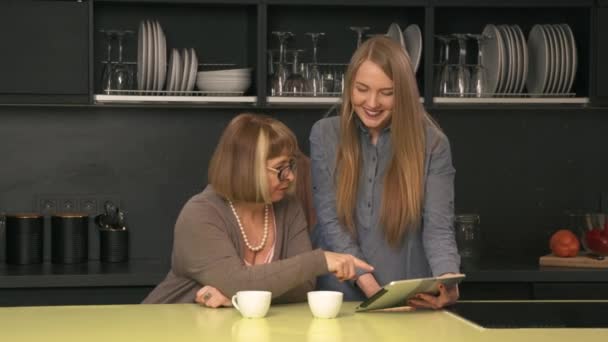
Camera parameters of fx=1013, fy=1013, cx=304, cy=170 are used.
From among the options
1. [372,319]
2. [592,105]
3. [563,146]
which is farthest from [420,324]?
[563,146]

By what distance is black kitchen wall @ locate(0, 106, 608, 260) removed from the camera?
4086 millimetres

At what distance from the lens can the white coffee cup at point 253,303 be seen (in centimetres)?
221

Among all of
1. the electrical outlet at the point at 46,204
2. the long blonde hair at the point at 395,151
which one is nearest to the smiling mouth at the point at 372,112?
the long blonde hair at the point at 395,151

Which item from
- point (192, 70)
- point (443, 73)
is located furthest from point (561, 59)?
point (192, 70)

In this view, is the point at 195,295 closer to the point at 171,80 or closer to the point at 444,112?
the point at 171,80

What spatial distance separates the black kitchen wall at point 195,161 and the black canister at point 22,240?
162mm

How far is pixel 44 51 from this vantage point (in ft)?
12.3

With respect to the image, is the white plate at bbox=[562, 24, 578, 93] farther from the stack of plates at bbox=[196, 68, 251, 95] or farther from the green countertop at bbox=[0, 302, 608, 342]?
the green countertop at bbox=[0, 302, 608, 342]

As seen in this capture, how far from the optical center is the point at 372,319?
7.37ft

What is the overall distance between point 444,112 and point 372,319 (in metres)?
2.13

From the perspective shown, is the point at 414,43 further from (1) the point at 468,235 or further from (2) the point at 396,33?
(1) the point at 468,235

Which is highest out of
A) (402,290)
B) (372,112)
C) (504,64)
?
(504,64)

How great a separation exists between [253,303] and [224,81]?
5.76ft

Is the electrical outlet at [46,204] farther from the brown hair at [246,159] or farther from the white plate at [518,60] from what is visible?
the white plate at [518,60]
